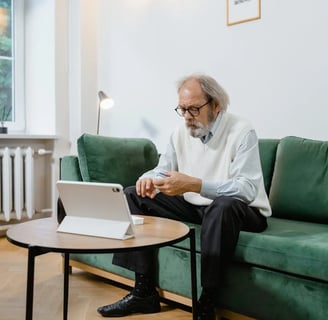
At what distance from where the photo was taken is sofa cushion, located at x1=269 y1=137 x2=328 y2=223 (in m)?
2.17

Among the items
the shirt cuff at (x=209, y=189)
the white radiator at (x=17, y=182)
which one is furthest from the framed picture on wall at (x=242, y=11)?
the white radiator at (x=17, y=182)

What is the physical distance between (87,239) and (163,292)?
2.64ft

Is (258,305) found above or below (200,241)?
below

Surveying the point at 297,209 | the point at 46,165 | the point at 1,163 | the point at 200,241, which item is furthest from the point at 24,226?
the point at 46,165

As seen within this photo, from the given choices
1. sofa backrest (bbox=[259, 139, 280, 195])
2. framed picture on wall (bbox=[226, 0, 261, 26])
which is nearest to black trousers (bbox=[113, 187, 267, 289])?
sofa backrest (bbox=[259, 139, 280, 195])

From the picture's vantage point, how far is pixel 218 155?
79.1 inches

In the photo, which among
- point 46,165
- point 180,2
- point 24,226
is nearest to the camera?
point 24,226

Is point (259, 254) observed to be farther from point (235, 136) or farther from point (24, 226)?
point (24, 226)

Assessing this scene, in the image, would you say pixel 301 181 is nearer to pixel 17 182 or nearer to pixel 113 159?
pixel 113 159

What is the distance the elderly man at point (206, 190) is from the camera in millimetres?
1726

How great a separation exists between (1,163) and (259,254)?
241 cm

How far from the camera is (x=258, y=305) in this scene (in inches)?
67.8

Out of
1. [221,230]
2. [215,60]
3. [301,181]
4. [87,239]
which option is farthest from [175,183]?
[215,60]

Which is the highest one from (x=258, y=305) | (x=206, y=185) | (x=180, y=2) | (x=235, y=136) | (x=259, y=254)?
(x=180, y=2)
